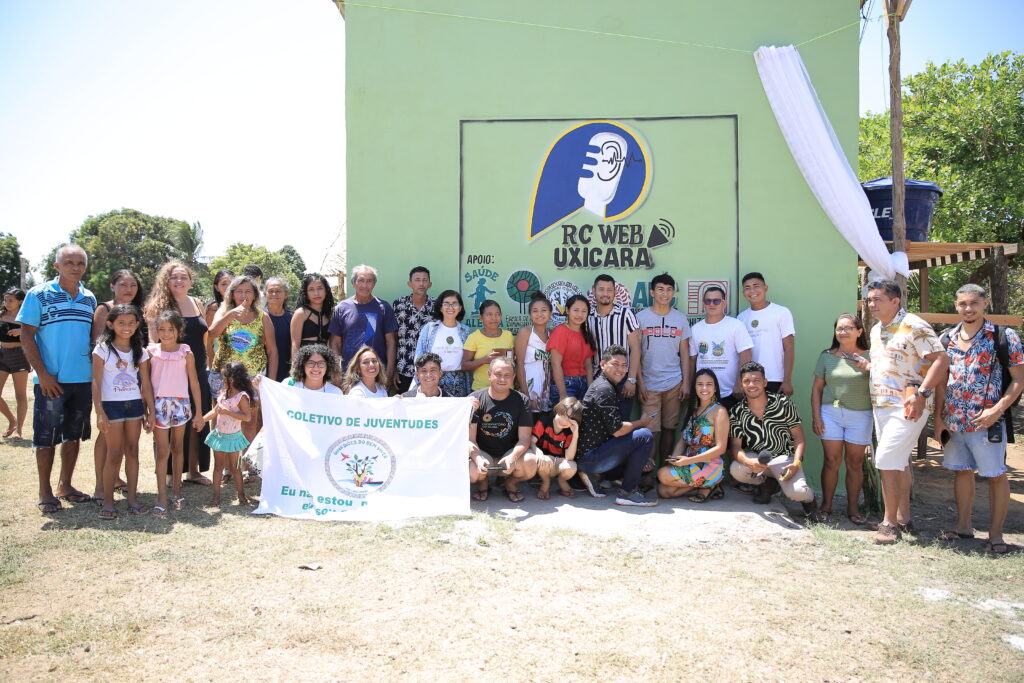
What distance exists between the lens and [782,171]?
6.38 m

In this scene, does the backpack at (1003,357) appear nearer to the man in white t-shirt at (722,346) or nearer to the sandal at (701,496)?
the man in white t-shirt at (722,346)

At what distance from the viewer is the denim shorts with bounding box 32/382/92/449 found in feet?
15.9

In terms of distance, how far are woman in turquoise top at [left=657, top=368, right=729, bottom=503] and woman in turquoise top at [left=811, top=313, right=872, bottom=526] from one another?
0.70m

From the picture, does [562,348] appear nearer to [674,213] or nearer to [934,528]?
[674,213]

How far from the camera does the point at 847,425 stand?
4.98 meters

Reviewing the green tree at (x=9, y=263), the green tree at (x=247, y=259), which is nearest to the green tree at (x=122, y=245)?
the green tree at (x=9, y=263)

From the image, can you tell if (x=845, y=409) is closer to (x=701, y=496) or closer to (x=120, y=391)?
(x=701, y=496)

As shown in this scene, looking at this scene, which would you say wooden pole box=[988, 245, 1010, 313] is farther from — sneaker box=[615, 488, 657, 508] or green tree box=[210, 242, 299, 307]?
green tree box=[210, 242, 299, 307]

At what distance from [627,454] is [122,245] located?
112ft

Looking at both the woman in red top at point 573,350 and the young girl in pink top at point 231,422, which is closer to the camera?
the young girl in pink top at point 231,422

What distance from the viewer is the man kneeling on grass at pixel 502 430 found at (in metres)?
5.13

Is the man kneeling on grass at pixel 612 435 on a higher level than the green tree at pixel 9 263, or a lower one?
lower

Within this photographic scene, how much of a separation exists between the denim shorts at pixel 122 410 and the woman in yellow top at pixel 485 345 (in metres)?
2.44

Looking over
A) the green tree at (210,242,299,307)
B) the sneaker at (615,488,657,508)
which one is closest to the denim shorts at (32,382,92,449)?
the sneaker at (615,488,657,508)
